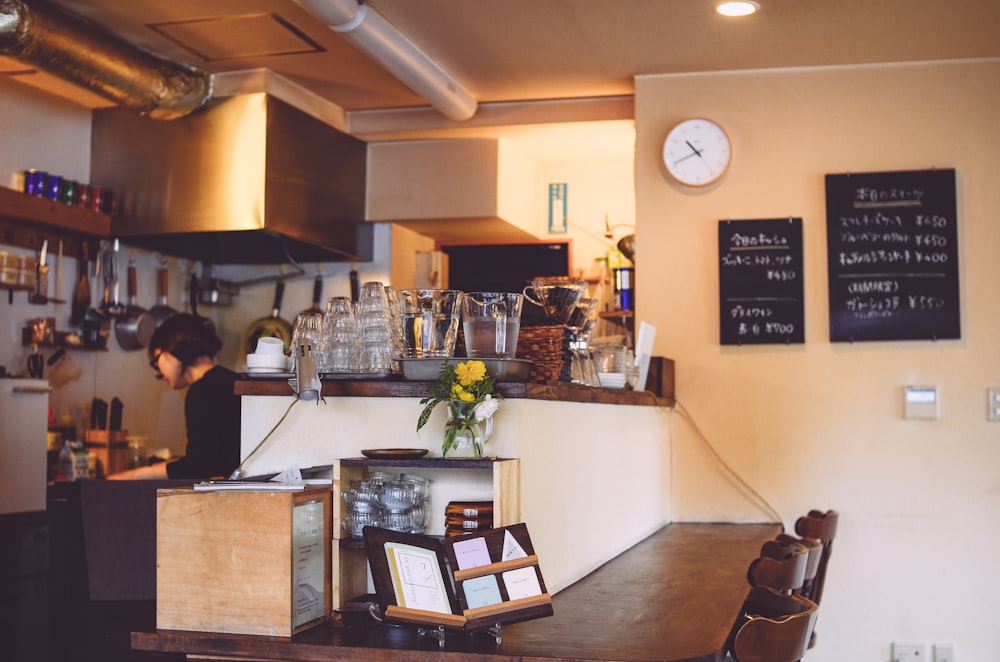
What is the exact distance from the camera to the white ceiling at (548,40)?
3.71 metres

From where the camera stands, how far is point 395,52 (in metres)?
3.96

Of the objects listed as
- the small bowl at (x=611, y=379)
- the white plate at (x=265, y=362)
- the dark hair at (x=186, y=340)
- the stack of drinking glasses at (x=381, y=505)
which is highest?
the dark hair at (x=186, y=340)

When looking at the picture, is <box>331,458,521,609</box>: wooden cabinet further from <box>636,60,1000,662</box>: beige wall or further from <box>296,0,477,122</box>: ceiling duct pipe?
<box>636,60,1000,662</box>: beige wall

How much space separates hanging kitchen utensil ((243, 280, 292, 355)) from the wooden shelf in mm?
1007

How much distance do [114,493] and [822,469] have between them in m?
2.65

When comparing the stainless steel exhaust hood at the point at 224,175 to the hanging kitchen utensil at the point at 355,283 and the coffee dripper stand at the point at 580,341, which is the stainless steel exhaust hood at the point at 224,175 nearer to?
the hanging kitchen utensil at the point at 355,283

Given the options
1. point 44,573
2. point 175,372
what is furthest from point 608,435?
point 44,573

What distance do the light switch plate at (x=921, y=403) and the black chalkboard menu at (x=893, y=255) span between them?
20 cm

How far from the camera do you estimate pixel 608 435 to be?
300 centimetres

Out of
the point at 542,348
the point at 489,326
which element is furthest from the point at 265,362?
the point at 542,348

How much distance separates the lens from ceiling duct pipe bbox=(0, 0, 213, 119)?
139 inches

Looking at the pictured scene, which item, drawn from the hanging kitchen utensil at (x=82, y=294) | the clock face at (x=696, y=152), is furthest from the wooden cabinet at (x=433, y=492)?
the hanging kitchen utensil at (x=82, y=294)

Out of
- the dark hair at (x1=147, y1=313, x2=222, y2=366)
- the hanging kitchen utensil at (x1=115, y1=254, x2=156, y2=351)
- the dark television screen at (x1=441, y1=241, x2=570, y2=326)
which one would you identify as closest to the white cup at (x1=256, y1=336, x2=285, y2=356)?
the dark hair at (x1=147, y1=313, x2=222, y2=366)

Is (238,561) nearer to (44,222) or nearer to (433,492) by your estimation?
(433,492)
